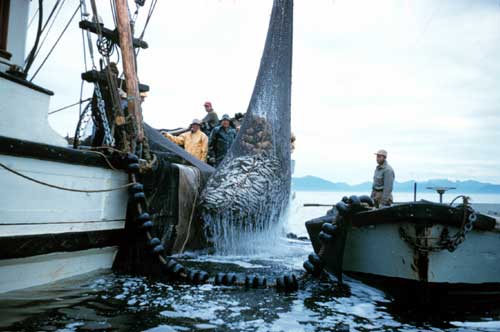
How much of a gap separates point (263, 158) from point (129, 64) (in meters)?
2.40

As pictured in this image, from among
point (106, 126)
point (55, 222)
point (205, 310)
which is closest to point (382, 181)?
point (106, 126)

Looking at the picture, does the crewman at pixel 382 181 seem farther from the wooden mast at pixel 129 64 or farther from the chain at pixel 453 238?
the wooden mast at pixel 129 64

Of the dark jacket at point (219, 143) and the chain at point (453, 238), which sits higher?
the dark jacket at point (219, 143)

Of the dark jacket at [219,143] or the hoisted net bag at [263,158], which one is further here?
the dark jacket at [219,143]

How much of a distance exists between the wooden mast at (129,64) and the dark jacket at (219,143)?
15.5 feet

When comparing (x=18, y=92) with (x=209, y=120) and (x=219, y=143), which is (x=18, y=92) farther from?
(x=209, y=120)

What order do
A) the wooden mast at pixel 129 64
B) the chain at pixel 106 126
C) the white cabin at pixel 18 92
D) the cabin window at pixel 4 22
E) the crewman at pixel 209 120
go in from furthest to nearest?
the crewman at pixel 209 120
the wooden mast at pixel 129 64
the chain at pixel 106 126
the cabin window at pixel 4 22
the white cabin at pixel 18 92

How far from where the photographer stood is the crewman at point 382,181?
9602 mm

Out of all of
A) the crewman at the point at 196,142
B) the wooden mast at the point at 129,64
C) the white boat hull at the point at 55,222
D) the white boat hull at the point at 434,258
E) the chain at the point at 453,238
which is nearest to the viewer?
the white boat hull at the point at 55,222

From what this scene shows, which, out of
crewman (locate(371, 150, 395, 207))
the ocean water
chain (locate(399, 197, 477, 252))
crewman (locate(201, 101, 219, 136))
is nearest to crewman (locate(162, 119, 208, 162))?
crewman (locate(201, 101, 219, 136))

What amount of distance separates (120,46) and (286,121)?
2.77 m

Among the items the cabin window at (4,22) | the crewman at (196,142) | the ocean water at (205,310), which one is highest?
the cabin window at (4,22)

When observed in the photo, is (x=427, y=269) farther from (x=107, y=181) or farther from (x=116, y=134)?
(x=116, y=134)

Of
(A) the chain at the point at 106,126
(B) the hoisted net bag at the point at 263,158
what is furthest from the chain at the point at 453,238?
(A) the chain at the point at 106,126
